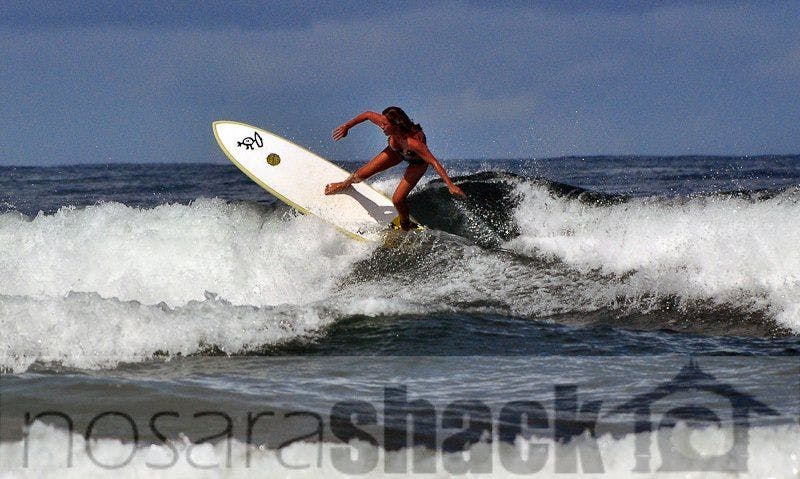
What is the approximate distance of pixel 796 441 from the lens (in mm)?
4176

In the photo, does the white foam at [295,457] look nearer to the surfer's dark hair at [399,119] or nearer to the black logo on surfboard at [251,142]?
the surfer's dark hair at [399,119]

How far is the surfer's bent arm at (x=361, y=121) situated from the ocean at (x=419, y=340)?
1.40m

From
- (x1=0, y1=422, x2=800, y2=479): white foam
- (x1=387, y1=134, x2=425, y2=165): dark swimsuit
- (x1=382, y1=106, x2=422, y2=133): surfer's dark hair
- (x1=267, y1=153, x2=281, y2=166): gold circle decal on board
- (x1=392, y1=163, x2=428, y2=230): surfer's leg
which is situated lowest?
(x1=0, y1=422, x2=800, y2=479): white foam

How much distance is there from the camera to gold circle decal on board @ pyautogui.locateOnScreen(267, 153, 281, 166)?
11445 millimetres

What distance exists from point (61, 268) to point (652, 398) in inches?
298

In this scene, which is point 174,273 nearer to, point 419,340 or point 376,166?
point 376,166

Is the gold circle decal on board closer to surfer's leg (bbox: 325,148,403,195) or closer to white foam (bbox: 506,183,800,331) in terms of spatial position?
surfer's leg (bbox: 325,148,403,195)

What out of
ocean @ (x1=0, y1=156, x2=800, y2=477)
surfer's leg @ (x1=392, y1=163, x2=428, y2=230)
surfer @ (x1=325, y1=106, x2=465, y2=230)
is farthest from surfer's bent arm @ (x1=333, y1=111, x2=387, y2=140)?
ocean @ (x1=0, y1=156, x2=800, y2=477)

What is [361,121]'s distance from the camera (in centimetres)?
1012

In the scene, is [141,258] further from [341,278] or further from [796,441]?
[796,441]

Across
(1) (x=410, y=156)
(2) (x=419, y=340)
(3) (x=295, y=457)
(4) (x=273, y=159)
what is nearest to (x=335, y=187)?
(4) (x=273, y=159)

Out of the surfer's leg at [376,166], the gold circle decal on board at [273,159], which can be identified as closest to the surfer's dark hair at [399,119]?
the surfer's leg at [376,166]

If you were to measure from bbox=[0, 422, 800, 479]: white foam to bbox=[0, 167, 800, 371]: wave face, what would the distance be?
1630mm

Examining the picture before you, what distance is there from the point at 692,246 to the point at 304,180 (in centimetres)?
471
